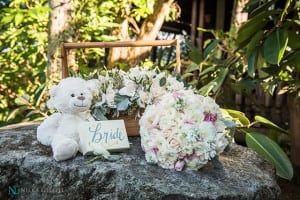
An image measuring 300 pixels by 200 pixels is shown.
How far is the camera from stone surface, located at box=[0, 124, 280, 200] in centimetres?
87

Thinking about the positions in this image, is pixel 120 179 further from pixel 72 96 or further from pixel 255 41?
pixel 255 41

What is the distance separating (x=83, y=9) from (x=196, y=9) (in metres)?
3.82

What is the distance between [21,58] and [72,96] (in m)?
1.56

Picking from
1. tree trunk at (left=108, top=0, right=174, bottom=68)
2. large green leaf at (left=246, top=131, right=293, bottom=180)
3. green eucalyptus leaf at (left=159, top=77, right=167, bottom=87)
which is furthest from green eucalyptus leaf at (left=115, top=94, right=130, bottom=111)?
tree trunk at (left=108, top=0, right=174, bottom=68)

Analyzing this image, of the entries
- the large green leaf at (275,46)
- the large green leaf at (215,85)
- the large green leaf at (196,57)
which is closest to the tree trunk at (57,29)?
the large green leaf at (196,57)

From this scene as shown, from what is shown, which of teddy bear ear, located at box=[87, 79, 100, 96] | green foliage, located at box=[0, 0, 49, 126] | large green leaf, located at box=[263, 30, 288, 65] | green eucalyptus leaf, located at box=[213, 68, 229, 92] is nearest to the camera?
teddy bear ear, located at box=[87, 79, 100, 96]

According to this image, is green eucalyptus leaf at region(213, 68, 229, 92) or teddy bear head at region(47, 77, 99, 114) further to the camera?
green eucalyptus leaf at region(213, 68, 229, 92)

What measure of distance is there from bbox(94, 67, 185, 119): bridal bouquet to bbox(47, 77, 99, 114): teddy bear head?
0.07m

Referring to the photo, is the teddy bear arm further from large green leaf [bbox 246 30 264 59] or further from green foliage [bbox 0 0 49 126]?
large green leaf [bbox 246 30 264 59]

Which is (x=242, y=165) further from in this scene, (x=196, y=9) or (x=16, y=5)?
(x=196, y=9)

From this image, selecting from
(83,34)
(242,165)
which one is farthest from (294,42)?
(83,34)

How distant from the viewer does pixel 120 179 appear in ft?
2.99

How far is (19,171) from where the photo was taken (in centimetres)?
103

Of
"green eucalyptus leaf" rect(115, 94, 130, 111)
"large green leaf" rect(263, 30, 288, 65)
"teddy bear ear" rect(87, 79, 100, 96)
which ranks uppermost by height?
"large green leaf" rect(263, 30, 288, 65)
